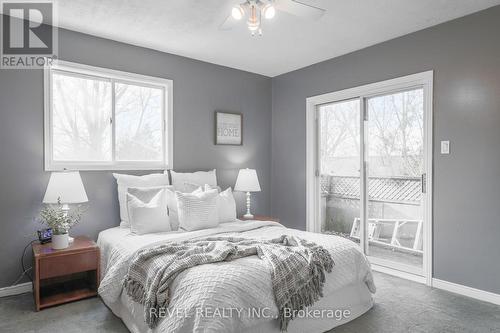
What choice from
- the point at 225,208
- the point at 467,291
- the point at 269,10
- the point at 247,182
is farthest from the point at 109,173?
the point at 467,291

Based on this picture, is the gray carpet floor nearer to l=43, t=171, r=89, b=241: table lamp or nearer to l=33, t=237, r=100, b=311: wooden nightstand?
l=33, t=237, r=100, b=311: wooden nightstand

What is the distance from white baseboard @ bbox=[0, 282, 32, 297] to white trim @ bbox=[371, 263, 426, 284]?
3.60m

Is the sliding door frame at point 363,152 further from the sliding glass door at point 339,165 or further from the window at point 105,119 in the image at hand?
the window at point 105,119

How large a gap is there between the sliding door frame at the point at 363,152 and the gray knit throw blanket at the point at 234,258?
4.87 feet

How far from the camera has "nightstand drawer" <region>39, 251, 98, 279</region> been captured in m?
2.68

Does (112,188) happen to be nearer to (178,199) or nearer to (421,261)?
(178,199)

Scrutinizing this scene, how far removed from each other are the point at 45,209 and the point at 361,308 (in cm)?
294

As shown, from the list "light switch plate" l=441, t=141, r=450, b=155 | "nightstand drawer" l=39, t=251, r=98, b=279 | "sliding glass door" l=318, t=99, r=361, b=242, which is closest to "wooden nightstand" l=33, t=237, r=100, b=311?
"nightstand drawer" l=39, t=251, r=98, b=279

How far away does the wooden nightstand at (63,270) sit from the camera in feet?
8.79

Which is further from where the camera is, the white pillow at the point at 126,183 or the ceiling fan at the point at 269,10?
the white pillow at the point at 126,183

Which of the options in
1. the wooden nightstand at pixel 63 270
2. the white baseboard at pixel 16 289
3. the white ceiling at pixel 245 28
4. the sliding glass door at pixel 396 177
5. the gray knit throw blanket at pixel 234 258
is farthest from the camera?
the sliding glass door at pixel 396 177

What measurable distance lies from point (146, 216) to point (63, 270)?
0.79 metres

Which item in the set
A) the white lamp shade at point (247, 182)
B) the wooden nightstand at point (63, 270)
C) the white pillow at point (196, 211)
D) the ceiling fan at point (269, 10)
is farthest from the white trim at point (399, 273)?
the wooden nightstand at point (63, 270)

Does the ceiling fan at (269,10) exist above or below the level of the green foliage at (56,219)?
above
